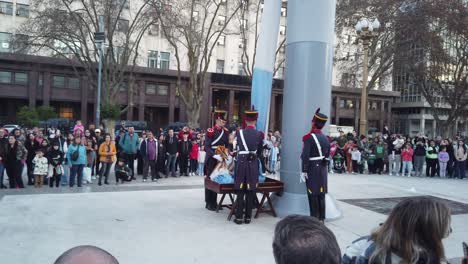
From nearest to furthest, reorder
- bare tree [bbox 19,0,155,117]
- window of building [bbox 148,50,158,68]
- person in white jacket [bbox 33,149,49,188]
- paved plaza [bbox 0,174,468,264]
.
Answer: paved plaza [bbox 0,174,468,264] < person in white jacket [bbox 33,149,49,188] < bare tree [bbox 19,0,155,117] < window of building [bbox 148,50,158,68]

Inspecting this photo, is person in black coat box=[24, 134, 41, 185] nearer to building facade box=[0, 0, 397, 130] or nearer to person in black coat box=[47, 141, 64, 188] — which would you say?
person in black coat box=[47, 141, 64, 188]

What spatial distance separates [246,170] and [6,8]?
40218 mm

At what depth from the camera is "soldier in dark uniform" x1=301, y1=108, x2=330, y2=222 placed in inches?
300

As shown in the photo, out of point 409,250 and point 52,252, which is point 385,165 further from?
point 409,250

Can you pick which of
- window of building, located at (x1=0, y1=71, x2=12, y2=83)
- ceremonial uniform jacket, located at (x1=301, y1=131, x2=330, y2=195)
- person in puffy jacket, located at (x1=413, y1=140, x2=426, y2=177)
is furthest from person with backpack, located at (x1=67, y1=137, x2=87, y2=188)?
window of building, located at (x1=0, y1=71, x2=12, y2=83)

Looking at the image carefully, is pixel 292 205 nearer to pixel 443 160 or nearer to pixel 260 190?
pixel 260 190

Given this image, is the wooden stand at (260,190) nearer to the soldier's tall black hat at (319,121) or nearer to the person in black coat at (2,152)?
the soldier's tall black hat at (319,121)

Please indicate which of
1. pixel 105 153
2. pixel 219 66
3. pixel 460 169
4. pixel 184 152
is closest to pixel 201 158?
pixel 184 152

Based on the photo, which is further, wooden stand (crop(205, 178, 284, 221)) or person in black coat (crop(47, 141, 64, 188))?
person in black coat (crop(47, 141, 64, 188))

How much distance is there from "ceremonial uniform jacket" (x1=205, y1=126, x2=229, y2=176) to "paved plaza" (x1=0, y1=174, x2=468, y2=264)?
3.42ft

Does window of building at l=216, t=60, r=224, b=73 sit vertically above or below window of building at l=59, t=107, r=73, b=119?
above

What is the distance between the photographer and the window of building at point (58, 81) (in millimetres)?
39441

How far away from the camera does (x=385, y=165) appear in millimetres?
19328

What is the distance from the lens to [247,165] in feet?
25.9
